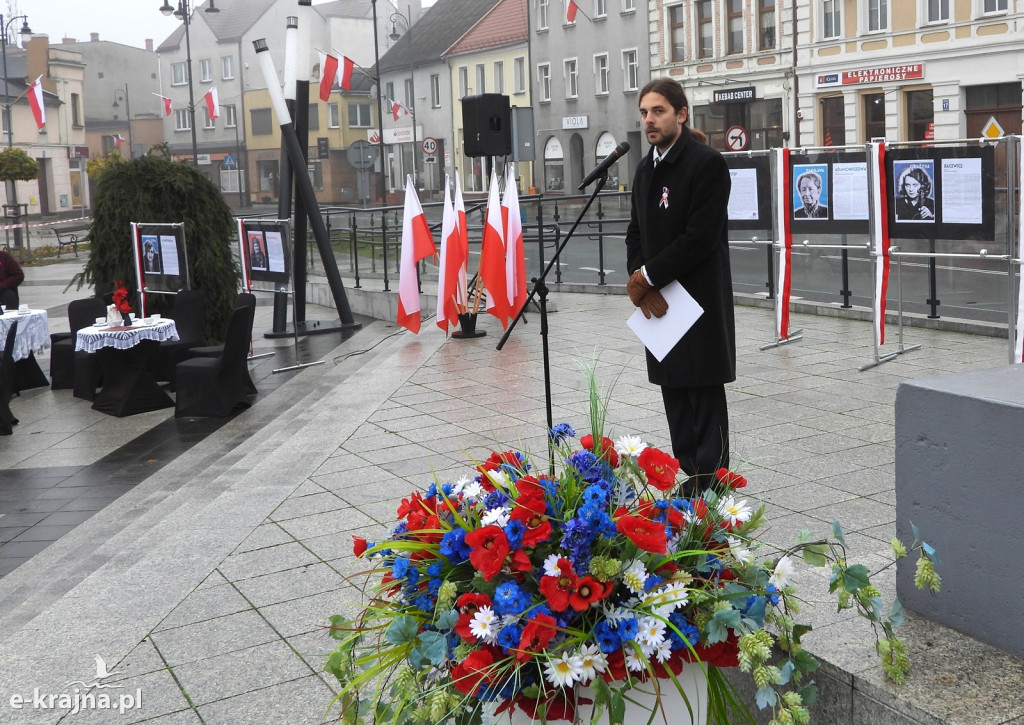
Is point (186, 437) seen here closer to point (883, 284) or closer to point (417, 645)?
point (883, 284)

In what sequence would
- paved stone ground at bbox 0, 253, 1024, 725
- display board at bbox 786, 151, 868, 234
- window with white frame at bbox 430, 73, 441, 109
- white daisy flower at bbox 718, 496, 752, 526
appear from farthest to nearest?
window with white frame at bbox 430, 73, 441, 109
display board at bbox 786, 151, 868, 234
paved stone ground at bbox 0, 253, 1024, 725
white daisy flower at bbox 718, 496, 752, 526

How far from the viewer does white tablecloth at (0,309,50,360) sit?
1155 cm

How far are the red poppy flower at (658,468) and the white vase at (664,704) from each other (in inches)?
17.8

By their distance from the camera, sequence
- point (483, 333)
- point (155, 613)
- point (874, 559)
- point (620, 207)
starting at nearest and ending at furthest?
point (874, 559)
point (155, 613)
point (483, 333)
point (620, 207)

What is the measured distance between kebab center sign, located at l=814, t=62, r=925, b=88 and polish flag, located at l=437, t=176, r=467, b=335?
2572cm

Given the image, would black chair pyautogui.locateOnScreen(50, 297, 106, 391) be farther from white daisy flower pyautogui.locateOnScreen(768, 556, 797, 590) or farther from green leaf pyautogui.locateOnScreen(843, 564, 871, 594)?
green leaf pyautogui.locateOnScreen(843, 564, 871, 594)

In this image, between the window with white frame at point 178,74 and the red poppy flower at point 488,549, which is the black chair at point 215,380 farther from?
the window with white frame at point 178,74

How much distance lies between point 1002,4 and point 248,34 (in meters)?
52.7

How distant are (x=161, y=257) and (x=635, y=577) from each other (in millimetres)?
11233

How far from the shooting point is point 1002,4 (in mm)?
31172

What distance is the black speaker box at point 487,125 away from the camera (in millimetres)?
12344

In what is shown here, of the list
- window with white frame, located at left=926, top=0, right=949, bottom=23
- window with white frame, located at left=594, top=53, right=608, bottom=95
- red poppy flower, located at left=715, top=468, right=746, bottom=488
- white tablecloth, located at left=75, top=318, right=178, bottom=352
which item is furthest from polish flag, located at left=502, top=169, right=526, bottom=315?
window with white frame, located at left=594, top=53, right=608, bottom=95

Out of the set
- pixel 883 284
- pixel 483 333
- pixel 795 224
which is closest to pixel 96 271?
pixel 483 333

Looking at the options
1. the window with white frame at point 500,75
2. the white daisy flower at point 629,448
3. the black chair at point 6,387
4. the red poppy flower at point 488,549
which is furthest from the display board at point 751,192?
the window with white frame at point 500,75
